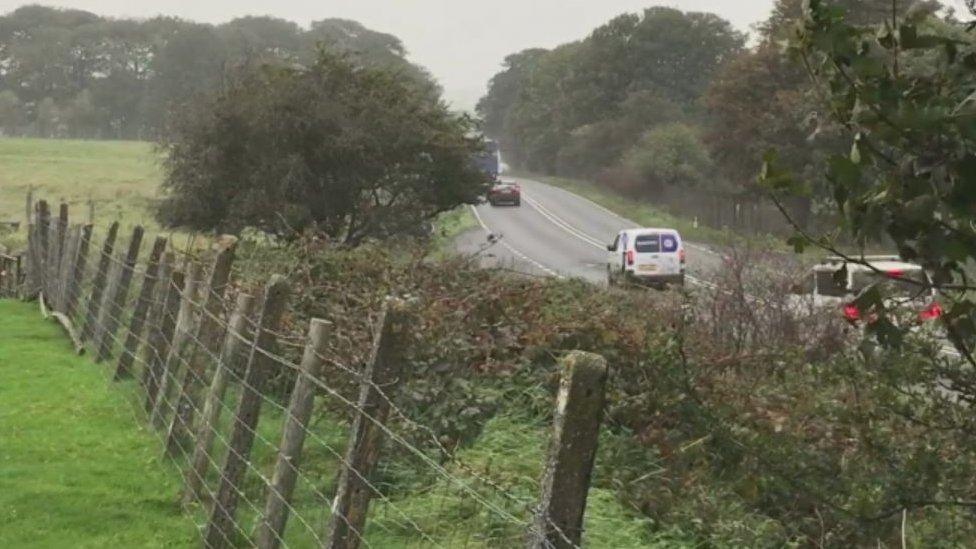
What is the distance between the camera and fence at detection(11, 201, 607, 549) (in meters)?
3.36

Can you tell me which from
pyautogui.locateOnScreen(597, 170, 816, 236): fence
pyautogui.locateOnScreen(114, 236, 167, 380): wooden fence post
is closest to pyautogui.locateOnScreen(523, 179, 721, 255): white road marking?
pyautogui.locateOnScreen(597, 170, 816, 236): fence

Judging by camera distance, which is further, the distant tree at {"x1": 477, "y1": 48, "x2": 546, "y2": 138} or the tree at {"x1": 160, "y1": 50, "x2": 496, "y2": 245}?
the distant tree at {"x1": 477, "y1": 48, "x2": 546, "y2": 138}

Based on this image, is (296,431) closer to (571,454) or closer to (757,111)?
(571,454)

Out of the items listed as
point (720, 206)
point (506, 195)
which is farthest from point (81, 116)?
point (720, 206)

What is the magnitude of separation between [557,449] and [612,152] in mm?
84944

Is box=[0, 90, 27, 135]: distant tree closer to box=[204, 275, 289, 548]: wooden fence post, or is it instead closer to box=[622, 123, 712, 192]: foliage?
box=[622, 123, 712, 192]: foliage

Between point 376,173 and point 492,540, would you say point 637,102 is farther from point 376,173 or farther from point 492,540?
point 492,540

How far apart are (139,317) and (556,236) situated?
43734 millimetres

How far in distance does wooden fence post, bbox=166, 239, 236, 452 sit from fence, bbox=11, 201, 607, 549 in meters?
0.01

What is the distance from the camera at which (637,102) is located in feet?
278

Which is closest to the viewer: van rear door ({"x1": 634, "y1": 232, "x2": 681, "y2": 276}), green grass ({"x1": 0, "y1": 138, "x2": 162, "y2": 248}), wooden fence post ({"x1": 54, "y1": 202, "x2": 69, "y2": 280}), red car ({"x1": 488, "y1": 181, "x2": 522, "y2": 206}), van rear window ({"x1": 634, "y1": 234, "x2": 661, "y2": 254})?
wooden fence post ({"x1": 54, "y1": 202, "x2": 69, "y2": 280})

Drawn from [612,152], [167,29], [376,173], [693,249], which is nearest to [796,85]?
[693,249]

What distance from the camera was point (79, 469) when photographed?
9195mm

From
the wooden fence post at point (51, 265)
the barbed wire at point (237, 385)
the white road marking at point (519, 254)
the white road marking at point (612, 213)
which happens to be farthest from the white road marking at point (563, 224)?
the barbed wire at point (237, 385)
